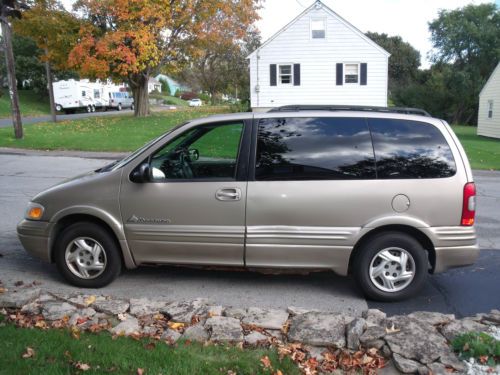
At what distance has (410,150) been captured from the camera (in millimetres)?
4754

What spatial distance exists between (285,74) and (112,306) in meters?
29.0

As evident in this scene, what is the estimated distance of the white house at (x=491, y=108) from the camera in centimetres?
2947

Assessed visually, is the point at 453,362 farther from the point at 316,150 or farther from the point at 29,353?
the point at 29,353

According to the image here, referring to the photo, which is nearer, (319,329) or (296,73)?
(319,329)

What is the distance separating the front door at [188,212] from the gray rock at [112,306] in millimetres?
759

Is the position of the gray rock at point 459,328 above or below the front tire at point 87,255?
below

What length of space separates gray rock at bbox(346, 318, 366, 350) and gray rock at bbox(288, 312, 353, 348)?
0.14 feet

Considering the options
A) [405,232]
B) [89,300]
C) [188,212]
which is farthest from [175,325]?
[405,232]

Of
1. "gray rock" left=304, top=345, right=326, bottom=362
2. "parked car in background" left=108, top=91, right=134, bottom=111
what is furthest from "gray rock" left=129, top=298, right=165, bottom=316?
"parked car in background" left=108, top=91, right=134, bottom=111

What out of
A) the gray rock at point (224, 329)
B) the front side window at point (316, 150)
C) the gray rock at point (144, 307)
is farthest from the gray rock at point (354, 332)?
the gray rock at point (144, 307)

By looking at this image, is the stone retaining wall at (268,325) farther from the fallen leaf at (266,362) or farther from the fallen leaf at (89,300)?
the fallen leaf at (266,362)

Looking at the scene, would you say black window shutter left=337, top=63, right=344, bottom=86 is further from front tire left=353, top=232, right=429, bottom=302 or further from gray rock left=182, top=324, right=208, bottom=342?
gray rock left=182, top=324, right=208, bottom=342

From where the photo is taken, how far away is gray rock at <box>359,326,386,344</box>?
11.9 ft

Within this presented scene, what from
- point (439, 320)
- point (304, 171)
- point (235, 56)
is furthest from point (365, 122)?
point (235, 56)
